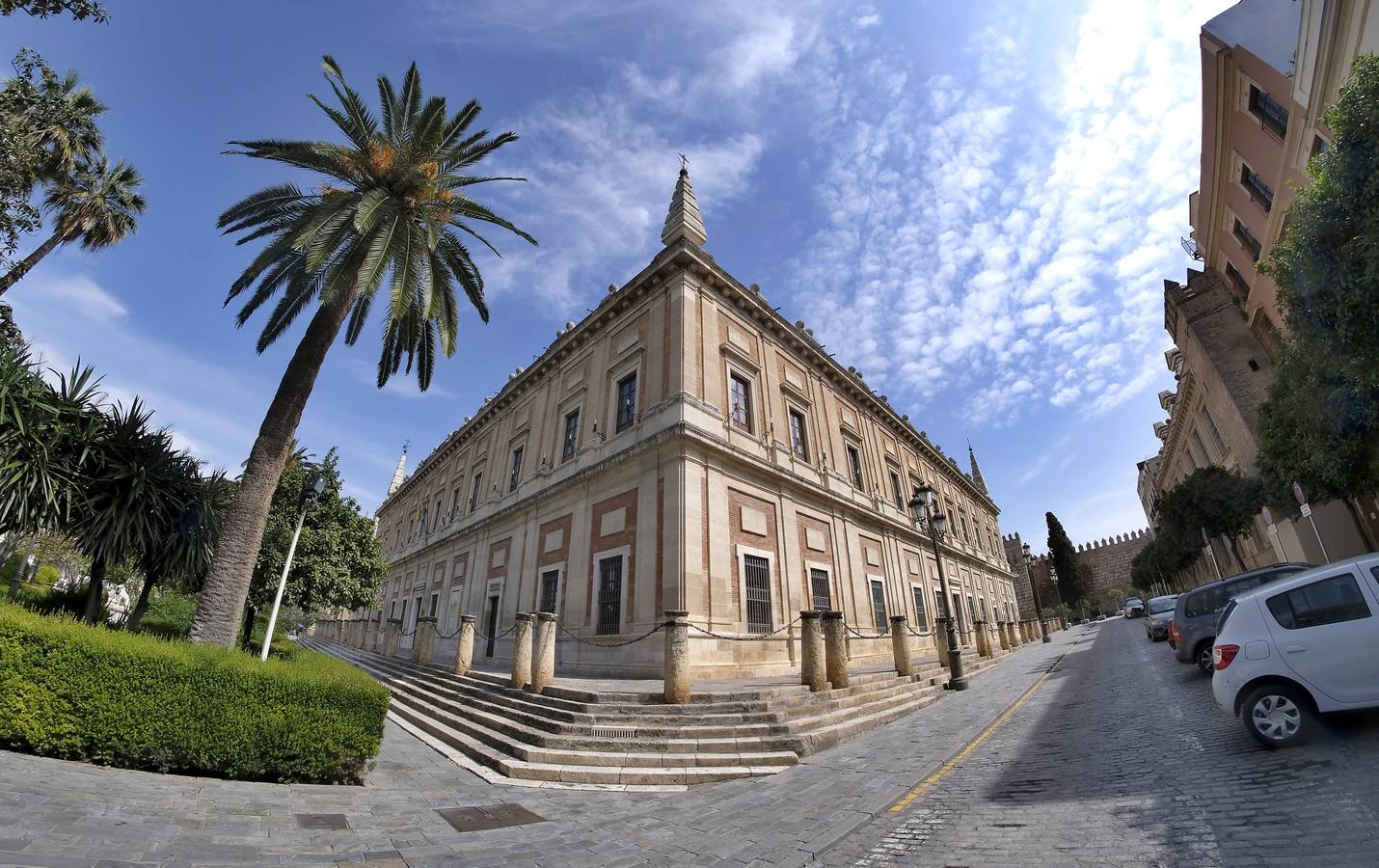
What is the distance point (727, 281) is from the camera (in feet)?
55.1

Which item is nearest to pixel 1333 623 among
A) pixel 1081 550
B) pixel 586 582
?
pixel 586 582

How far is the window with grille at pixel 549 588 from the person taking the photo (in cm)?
1573

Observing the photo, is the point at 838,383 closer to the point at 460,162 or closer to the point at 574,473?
the point at 574,473

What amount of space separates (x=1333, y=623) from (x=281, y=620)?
38498 millimetres

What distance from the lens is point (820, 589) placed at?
16.0m

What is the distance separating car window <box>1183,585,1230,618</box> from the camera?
9.34 meters

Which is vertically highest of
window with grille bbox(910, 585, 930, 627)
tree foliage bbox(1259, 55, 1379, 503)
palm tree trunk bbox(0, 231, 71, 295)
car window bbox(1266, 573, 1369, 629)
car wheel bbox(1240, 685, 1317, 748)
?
palm tree trunk bbox(0, 231, 71, 295)

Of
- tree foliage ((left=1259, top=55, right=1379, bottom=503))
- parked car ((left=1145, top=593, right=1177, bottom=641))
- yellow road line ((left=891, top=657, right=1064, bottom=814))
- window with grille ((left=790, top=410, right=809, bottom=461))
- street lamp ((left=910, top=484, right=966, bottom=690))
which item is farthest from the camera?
window with grille ((left=790, top=410, right=809, bottom=461))

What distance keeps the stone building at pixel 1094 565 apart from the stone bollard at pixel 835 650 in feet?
213

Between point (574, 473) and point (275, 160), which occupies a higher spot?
point (275, 160)

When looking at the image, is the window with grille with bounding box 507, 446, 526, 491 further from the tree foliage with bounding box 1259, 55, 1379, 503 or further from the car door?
the tree foliage with bounding box 1259, 55, 1379, 503

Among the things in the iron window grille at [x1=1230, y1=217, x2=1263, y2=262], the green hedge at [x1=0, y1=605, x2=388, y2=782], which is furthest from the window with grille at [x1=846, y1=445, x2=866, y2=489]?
the green hedge at [x1=0, y1=605, x2=388, y2=782]

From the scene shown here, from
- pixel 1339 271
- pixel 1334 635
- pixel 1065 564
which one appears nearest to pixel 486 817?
pixel 1334 635

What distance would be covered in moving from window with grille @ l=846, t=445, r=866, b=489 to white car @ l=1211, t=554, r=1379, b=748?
15.6 m
